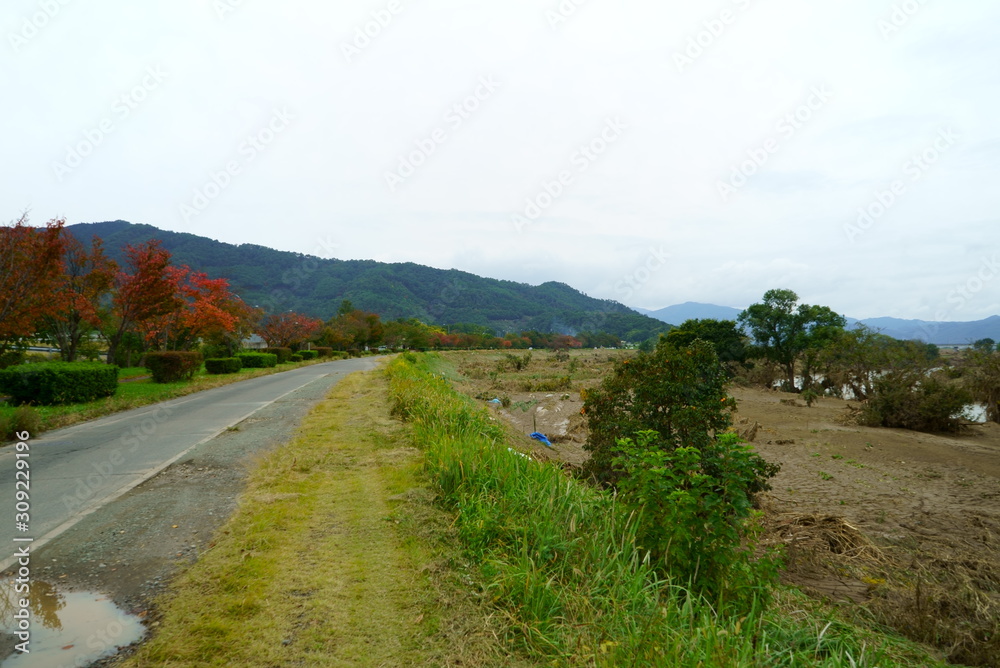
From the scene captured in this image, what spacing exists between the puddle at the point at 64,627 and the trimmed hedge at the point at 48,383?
39.2 feet

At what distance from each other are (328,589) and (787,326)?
147ft

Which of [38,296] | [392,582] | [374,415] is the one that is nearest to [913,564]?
[392,582]

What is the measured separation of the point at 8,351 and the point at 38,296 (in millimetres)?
9016

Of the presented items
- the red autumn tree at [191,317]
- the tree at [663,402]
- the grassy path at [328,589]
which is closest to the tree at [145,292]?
the red autumn tree at [191,317]

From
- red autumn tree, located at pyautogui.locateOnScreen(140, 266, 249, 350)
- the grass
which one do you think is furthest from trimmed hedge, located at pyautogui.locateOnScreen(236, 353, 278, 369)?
the grass

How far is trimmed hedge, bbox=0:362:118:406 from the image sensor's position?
12414 mm

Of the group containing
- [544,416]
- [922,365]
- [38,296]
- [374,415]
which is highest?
[38,296]

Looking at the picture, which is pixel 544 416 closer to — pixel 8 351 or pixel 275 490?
pixel 275 490

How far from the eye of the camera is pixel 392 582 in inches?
145

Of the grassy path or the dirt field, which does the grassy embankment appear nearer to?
the grassy path

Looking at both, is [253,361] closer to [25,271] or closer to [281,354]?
[281,354]

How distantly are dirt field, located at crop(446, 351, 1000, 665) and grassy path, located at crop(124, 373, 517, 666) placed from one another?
Answer: 2.63 meters

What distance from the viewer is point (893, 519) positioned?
8125 mm

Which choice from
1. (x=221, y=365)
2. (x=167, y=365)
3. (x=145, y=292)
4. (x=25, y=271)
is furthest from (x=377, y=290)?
(x=25, y=271)
